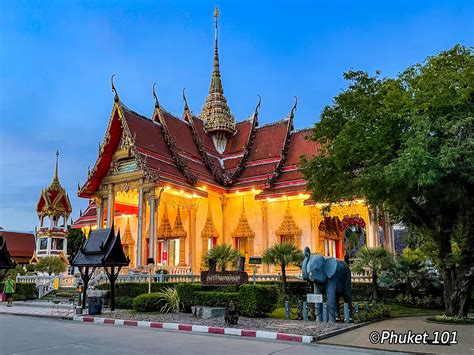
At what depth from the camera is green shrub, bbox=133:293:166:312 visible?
13537 mm

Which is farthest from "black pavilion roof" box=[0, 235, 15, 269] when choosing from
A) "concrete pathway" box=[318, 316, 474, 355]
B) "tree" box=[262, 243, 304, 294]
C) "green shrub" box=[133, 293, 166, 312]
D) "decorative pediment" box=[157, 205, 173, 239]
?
"concrete pathway" box=[318, 316, 474, 355]

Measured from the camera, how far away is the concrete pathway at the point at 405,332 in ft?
24.1

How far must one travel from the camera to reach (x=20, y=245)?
49.5 m

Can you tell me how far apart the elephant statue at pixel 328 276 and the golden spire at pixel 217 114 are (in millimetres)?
17802

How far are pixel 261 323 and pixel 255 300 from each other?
121cm

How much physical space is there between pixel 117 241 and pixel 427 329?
9543mm

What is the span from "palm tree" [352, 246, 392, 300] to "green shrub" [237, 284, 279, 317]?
14.6 feet

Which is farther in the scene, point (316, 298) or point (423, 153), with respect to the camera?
point (316, 298)

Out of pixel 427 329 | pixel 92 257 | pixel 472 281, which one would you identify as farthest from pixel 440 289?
pixel 92 257

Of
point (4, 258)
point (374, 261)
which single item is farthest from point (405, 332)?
point (4, 258)

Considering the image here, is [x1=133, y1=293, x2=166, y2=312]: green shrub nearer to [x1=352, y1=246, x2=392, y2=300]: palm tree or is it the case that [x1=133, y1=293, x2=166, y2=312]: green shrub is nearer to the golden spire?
[x1=352, y1=246, x2=392, y2=300]: palm tree

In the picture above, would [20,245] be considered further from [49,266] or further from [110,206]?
[110,206]

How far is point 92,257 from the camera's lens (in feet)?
46.8

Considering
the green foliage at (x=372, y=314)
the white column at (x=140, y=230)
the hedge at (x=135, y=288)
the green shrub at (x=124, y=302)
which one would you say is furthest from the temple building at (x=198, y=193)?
the green foliage at (x=372, y=314)
